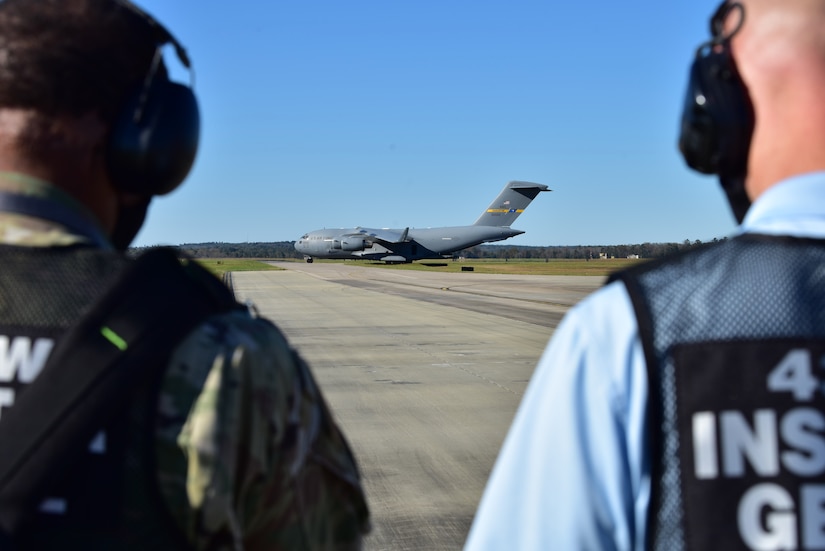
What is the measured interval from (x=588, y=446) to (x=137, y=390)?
2.62 feet

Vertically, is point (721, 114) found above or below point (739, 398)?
above

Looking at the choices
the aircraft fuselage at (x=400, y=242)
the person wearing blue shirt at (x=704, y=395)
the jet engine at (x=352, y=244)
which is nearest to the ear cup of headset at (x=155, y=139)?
the person wearing blue shirt at (x=704, y=395)

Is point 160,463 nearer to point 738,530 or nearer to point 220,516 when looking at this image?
point 220,516

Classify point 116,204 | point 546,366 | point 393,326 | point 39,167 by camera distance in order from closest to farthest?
point 546,366
point 39,167
point 116,204
point 393,326

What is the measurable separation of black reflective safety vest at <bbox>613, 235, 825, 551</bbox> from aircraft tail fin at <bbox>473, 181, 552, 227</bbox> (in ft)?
205

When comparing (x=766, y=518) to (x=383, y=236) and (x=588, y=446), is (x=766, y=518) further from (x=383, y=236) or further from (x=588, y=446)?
(x=383, y=236)

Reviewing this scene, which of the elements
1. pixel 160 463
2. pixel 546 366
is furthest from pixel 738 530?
pixel 160 463

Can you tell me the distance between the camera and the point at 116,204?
1.87m

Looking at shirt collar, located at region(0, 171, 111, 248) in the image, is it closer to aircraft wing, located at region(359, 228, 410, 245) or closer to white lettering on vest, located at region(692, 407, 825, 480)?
white lettering on vest, located at region(692, 407, 825, 480)

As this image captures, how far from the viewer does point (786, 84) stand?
62.1 inches

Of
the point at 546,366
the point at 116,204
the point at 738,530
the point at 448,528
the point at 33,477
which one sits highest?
the point at 116,204

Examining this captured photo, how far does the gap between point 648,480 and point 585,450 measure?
0.43 ft

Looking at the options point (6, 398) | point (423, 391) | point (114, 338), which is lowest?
point (423, 391)

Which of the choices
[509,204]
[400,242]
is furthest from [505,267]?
[400,242]
